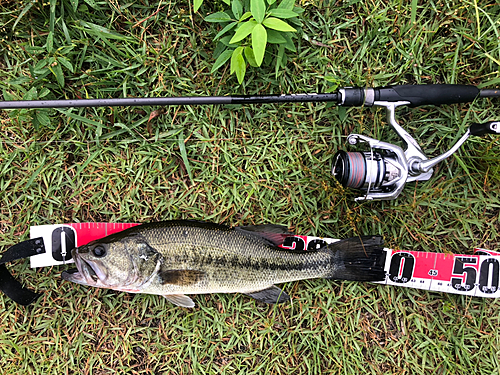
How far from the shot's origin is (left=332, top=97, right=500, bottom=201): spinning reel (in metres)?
2.64

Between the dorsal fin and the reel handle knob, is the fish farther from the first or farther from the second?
the reel handle knob

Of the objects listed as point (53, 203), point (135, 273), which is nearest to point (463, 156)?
point (135, 273)

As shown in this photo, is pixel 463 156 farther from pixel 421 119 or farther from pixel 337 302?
pixel 337 302

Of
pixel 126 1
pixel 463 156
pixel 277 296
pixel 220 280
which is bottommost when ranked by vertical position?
pixel 277 296

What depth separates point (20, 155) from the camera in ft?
9.75

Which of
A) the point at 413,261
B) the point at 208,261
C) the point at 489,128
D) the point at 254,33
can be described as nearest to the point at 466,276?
the point at 413,261

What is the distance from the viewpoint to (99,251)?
248cm

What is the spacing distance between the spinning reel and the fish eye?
196 centimetres

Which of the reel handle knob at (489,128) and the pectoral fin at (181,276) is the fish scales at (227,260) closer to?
the pectoral fin at (181,276)

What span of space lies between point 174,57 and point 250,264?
194 cm

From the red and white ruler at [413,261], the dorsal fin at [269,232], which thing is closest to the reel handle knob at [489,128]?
the red and white ruler at [413,261]

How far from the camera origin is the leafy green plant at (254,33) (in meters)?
2.44

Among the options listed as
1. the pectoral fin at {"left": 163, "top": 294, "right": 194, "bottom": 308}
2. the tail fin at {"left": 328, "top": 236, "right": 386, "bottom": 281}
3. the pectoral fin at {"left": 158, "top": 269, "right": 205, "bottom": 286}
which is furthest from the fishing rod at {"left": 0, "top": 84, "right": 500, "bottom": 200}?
the pectoral fin at {"left": 163, "top": 294, "right": 194, "bottom": 308}

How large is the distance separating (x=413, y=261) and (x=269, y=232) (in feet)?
4.43
